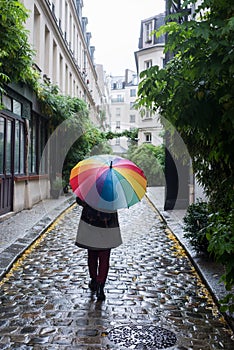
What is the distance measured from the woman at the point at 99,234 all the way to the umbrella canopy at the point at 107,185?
0.17 meters

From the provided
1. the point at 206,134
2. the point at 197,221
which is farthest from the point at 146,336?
the point at 197,221

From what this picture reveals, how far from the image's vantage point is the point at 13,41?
8992 millimetres

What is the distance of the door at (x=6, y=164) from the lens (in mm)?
12516

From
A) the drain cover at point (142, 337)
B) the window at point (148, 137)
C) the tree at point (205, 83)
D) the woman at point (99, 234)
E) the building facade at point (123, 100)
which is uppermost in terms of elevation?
the building facade at point (123, 100)

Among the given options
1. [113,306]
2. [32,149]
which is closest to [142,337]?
[113,306]

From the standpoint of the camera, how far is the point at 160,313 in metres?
5.12

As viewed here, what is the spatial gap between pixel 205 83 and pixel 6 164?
9.80m

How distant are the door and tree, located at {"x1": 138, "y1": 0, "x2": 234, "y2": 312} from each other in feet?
26.9

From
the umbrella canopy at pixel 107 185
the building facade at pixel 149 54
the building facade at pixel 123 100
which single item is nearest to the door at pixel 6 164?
the umbrella canopy at pixel 107 185

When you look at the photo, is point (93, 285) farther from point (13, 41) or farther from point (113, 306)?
point (13, 41)

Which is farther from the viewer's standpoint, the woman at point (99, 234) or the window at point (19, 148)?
the window at point (19, 148)

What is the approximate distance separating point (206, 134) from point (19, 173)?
11208 millimetres

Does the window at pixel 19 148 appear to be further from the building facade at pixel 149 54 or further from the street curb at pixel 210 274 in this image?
the building facade at pixel 149 54


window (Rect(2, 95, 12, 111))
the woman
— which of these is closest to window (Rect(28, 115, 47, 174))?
window (Rect(2, 95, 12, 111))
